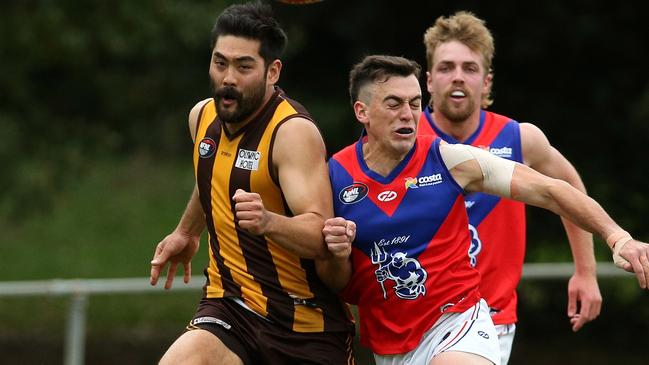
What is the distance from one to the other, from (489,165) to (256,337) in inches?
51.8

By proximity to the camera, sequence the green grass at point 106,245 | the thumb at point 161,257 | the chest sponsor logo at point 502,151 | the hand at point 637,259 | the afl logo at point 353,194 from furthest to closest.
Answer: the green grass at point 106,245 < the chest sponsor logo at point 502,151 < the thumb at point 161,257 < the afl logo at point 353,194 < the hand at point 637,259

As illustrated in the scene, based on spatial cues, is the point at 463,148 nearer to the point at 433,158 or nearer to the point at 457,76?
the point at 433,158

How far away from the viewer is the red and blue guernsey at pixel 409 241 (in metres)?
5.75

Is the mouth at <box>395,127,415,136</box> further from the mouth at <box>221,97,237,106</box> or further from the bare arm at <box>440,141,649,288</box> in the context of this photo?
the mouth at <box>221,97,237,106</box>

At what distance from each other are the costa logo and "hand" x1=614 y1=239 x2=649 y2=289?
42.0 inches

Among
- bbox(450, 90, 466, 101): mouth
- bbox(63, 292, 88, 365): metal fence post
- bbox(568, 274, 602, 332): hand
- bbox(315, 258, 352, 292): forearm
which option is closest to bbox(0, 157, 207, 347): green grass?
bbox(63, 292, 88, 365): metal fence post

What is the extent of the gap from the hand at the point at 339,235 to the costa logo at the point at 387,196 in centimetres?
37

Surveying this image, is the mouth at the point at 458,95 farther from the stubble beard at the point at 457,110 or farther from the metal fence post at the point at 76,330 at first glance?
the metal fence post at the point at 76,330

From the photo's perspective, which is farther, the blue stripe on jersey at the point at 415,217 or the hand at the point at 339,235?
the blue stripe on jersey at the point at 415,217

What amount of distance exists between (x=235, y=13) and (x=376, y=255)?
128cm

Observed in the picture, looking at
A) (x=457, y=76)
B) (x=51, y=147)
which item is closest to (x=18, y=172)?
(x=51, y=147)

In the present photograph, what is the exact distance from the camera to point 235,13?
5809 mm

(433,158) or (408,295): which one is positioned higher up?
(433,158)

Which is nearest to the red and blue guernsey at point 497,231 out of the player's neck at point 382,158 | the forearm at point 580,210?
the player's neck at point 382,158
